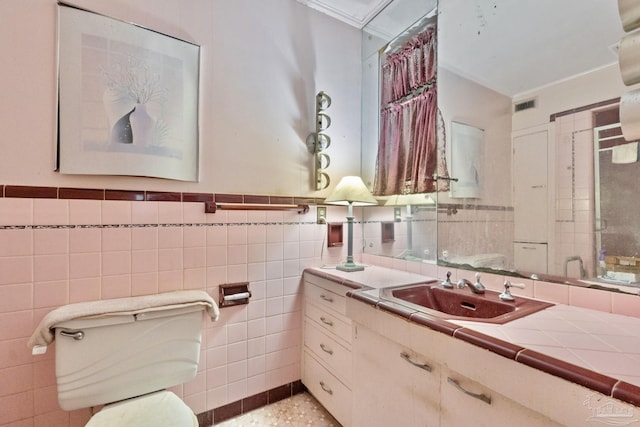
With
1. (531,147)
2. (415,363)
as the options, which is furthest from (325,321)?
(531,147)

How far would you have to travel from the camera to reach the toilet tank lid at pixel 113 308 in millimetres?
1112

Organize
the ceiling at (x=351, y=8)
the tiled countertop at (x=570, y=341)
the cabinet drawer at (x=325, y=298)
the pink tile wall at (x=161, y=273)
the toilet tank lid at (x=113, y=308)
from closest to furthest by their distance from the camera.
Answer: the tiled countertop at (x=570, y=341)
the toilet tank lid at (x=113, y=308)
the pink tile wall at (x=161, y=273)
the cabinet drawer at (x=325, y=298)
the ceiling at (x=351, y=8)

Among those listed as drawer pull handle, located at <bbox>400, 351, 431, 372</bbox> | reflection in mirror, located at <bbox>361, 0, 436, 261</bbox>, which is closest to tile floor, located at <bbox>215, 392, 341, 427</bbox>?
drawer pull handle, located at <bbox>400, 351, 431, 372</bbox>

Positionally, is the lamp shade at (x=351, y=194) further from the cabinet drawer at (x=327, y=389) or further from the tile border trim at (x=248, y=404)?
the tile border trim at (x=248, y=404)

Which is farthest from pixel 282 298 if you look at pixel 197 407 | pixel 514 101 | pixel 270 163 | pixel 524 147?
pixel 514 101

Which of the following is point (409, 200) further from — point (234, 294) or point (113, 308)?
point (113, 308)

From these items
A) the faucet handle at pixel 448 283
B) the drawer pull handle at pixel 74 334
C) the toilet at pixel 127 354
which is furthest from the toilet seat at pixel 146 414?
the faucet handle at pixel 448 283

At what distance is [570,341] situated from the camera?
818 millimetres

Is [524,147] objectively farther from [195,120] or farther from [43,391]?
A: [43,391]

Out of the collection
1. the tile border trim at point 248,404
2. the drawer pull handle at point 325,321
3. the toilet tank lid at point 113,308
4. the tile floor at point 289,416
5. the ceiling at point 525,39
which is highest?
the ceiling at point 525,39

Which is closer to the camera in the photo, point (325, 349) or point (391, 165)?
point (325, 349)

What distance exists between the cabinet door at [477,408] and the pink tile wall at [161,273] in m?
1.11

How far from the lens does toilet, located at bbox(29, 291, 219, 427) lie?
1.12 metres

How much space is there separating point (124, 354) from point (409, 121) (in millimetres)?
1965
